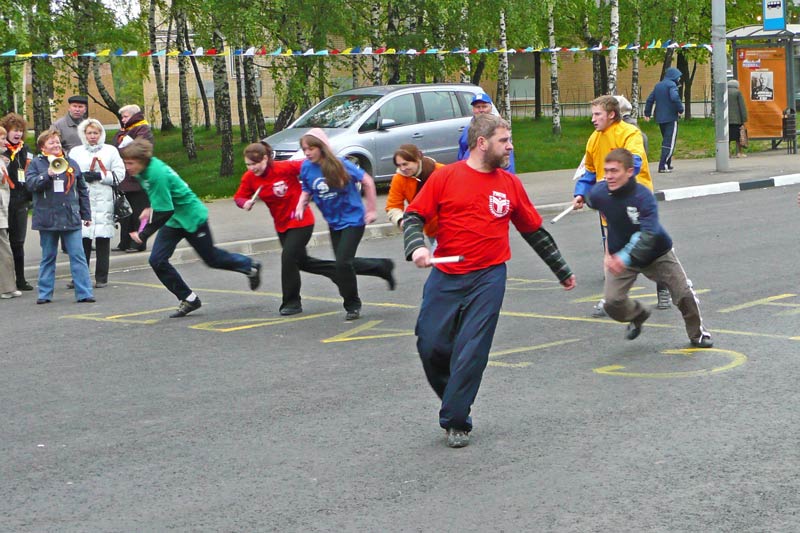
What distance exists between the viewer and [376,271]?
36.0 ft

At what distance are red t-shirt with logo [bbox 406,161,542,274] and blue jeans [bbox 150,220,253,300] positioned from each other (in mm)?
4805

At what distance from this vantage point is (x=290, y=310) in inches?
422

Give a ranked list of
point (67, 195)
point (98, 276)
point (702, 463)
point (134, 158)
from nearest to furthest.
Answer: point (702, 463), point (134, 158), point (67, 195), point (98, 276)

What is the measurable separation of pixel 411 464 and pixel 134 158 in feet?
18.2

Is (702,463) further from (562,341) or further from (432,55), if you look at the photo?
(432,55)

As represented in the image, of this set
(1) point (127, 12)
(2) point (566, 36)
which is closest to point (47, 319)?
(1) point (127, 12)

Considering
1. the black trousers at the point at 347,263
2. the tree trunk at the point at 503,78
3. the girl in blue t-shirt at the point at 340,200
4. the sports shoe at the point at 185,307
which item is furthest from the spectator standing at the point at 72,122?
the tree trunk at the point at 503,78

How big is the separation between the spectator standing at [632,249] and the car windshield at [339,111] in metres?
12.2

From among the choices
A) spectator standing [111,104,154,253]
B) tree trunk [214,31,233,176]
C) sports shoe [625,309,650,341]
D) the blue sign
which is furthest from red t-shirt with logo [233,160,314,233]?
the blue sign

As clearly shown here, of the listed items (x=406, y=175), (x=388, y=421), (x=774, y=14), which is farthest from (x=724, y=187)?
(x=388, y=421)

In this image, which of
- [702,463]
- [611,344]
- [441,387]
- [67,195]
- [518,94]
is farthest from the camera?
[518,94]

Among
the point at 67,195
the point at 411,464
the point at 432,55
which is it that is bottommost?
the point at 411,464

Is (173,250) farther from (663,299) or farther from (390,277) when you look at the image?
(663,299)

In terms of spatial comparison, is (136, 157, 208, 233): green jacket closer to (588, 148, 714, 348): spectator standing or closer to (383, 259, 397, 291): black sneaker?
(383, 259, 397, 291): black sneaker
